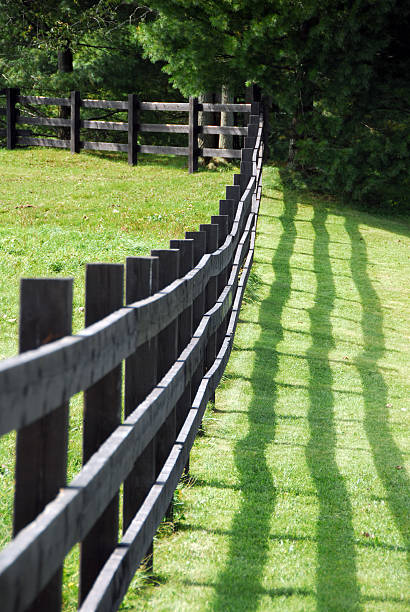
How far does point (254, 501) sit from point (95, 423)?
204cm

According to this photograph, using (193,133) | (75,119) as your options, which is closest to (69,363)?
(193,133)

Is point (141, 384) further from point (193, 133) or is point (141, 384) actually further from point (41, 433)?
point (193, 133)

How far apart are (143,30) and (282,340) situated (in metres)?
Result: 11.7

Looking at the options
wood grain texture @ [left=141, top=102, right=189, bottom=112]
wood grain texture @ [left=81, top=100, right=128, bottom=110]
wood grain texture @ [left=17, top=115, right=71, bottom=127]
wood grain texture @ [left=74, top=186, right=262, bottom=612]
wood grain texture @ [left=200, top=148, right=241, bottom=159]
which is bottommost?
wood grain texture @ [left=74, top=186, right=262, bottom=612]

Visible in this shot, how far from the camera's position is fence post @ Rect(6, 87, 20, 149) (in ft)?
71.4

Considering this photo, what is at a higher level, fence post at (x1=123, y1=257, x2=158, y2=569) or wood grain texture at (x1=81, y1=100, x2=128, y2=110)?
wood grain texture at (x1=81, y1=100, x2=128, y2=110)

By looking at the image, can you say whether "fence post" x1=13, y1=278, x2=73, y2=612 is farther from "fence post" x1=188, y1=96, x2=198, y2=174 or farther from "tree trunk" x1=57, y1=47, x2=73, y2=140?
"tree trunk" x1=57, y1=47, x2=73, y2=140

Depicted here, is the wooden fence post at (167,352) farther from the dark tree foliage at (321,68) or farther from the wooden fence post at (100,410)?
the dark tree foliage at (321,68)

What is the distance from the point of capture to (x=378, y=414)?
6242mm

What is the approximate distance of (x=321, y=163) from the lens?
17.0 m

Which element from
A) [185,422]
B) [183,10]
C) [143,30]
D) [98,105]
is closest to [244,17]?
[183,10]

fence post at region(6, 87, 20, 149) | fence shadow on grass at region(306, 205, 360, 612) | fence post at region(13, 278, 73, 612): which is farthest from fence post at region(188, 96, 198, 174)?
fence post at region(13, 278, 73, 612)

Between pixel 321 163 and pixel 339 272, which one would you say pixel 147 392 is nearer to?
pixel 339 272

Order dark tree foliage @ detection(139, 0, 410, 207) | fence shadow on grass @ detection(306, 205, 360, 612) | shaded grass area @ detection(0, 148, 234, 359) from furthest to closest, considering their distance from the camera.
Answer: dark tree foliage @ detection(139, 0, 410, 207) < shaded grass area @ detection(0, 148, 234, 359) < fence shadow on grass @ detection(306, 205, 360, 612)
